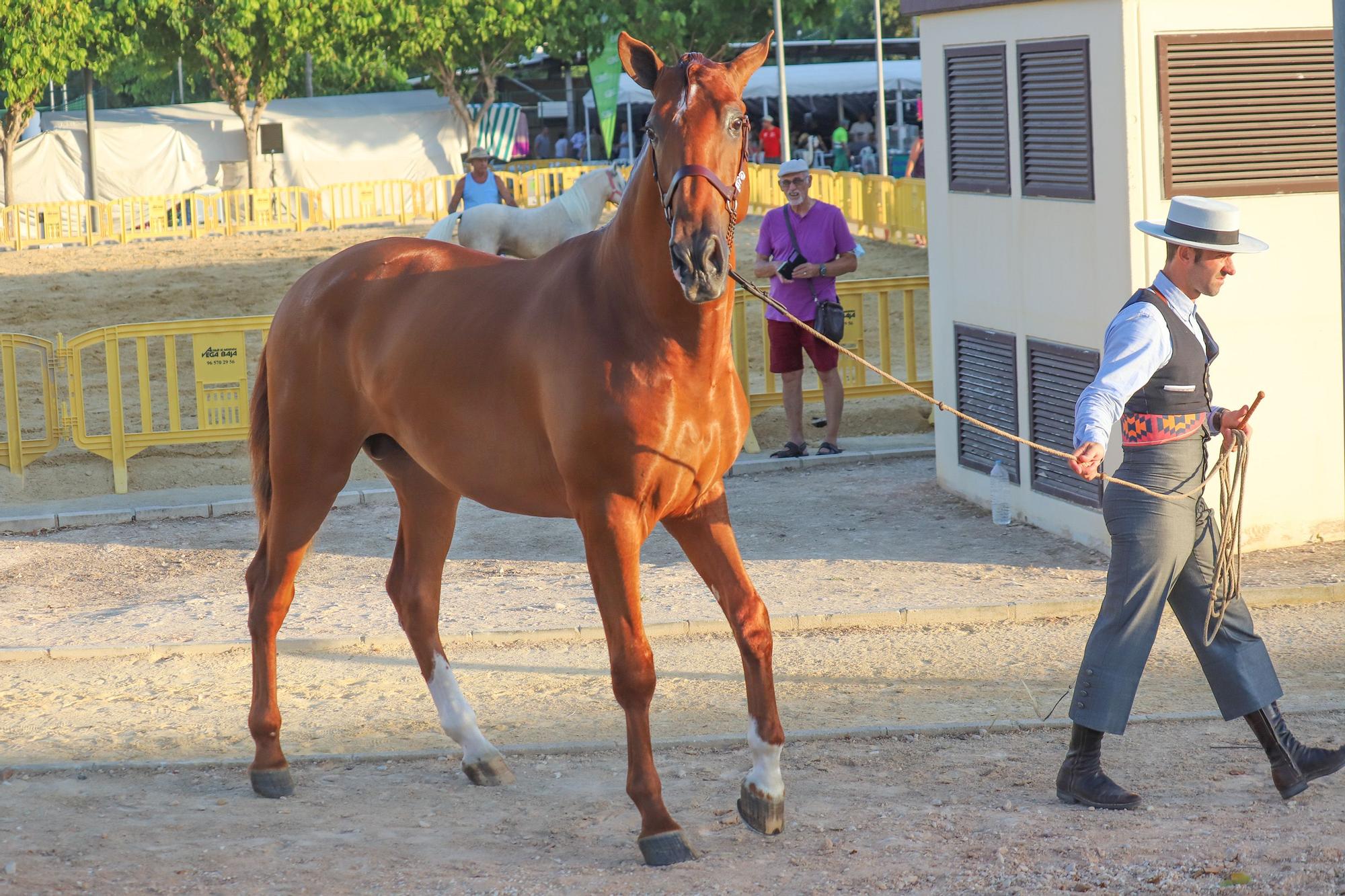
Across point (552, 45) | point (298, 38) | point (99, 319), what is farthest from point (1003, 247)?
point (552, 45)

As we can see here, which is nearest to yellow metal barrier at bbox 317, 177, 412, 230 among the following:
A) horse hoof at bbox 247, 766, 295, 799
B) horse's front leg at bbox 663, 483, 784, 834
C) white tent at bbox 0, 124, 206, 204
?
white tent at bbox 0, 124, 206, 204

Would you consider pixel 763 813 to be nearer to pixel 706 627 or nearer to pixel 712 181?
pixel 712 181

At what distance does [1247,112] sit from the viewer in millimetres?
8422

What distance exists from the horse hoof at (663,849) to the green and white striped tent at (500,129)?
1592 inches

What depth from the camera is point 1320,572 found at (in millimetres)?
8141

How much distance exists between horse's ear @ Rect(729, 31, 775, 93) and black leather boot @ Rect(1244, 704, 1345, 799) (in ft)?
8.78

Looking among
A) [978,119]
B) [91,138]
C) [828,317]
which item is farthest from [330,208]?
[978,119]

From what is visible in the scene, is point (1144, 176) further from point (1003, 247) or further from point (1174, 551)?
point (1174, 551)

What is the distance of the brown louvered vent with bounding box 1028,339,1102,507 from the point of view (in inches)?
344

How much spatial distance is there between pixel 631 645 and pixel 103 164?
3578 centimetres

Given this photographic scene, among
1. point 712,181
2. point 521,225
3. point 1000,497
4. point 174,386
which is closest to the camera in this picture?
point 712,181

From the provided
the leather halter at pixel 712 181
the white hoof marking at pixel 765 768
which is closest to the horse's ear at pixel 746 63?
the leather halter at pixel 712 181

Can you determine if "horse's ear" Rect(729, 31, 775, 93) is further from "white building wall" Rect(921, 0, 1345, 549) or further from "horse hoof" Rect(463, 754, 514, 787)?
"white building wall" Rect(921, 0, 1345, 549)

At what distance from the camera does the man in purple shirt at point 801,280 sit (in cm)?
1148
